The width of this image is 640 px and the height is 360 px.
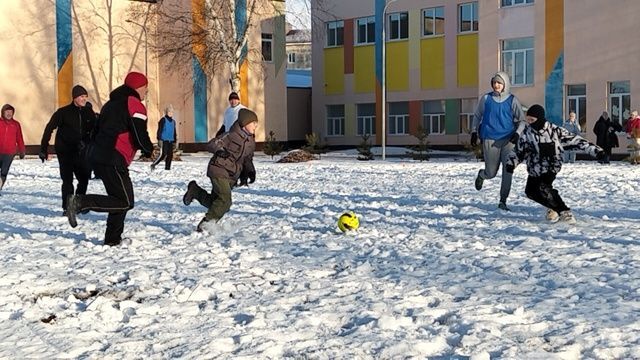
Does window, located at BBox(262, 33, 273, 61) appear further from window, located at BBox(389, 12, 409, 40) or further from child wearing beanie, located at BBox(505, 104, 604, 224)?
child wearing beanie, located at BBox(505, 104, 604, 224)

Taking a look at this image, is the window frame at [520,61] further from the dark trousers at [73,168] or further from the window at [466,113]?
the dark trousers at [73,168]

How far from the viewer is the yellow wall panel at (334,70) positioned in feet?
161

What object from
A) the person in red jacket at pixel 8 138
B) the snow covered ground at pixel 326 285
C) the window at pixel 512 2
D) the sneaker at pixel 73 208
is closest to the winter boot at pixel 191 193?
the snow covered ground at pixel 326 285

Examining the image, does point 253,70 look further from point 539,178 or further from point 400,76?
point 539,178

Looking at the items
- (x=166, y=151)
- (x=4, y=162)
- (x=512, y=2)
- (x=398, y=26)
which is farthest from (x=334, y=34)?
(x=4, y=162)

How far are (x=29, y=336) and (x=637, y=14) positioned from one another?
98.7 ft

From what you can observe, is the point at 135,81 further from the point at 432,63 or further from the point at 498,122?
the point at 432,63

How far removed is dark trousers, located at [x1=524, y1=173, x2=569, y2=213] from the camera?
9.94 metres

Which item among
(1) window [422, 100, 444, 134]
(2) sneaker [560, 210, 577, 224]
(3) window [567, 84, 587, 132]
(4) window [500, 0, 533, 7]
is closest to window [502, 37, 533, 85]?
(4) window [500, 0, 533, 7]

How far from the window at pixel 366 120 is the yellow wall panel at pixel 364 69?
1.05 m

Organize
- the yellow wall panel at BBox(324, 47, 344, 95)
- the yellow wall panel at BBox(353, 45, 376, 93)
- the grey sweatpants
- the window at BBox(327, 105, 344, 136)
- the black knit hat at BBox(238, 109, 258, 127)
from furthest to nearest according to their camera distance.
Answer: the window at BBox(327, 105, 344, 136) → the yellow wall panel at BBox(324, 47, 344, 95) → the yellow wall panel at BBox(353, 45, 376, 93) → the grey sweatpants → the black knit hat at BBox(238, 109, 258, 127)

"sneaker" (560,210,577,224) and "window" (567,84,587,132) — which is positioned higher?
"window" (567,84,587,132)

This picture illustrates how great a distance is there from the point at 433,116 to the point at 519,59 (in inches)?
425

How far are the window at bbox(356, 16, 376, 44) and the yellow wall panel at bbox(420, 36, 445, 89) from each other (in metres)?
3.55
